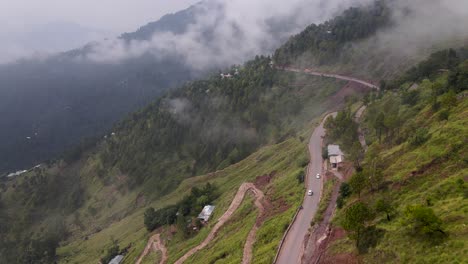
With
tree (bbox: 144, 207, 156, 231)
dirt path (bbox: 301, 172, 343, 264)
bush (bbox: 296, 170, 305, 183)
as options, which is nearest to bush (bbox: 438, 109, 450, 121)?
dirt path (bbox: 301, 172, 343, 264)

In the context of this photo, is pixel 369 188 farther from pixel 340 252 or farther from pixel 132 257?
pixel 132 257

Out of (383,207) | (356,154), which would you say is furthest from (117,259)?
(383,207)

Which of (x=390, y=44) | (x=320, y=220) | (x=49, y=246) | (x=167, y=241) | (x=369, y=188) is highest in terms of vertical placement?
(x=390, y=44)

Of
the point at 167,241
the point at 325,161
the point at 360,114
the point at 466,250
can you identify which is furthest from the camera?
the point at 360,114

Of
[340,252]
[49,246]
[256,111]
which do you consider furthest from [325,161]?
[49,246]

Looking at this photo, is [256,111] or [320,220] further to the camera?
[256,111]

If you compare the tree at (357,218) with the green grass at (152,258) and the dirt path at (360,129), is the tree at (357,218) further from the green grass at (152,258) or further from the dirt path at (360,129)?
the green grass at (152,258)

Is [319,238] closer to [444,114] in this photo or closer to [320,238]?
[320,238]
